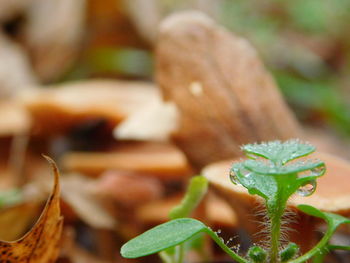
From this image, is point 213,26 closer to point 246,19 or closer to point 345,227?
point 345,227

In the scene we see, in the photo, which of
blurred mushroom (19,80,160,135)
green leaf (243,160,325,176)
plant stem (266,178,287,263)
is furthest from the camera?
blurred mushroom (19,80,160,135)

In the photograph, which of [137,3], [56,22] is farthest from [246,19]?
[56,22]

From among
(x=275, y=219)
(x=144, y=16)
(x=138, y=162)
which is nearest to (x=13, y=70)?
A: (x=144, y=16)

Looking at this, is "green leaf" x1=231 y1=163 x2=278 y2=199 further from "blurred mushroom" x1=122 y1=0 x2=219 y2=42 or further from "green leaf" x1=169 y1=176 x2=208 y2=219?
"blurred mushroom" x1=122 y1=0 x2=219 y2=42

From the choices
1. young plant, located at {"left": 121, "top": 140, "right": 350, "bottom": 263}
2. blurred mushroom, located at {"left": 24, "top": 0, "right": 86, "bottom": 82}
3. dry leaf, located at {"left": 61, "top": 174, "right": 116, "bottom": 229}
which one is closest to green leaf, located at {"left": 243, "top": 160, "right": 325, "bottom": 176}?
young plant, located at {"left": 121, "top": 140, "right": 350, "bottom": 263}

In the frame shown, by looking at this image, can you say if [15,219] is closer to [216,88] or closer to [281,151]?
[216,88]

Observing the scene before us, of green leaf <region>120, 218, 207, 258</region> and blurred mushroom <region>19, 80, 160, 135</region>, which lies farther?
blurred mushroom <region>19, 80, 160, 135</region>

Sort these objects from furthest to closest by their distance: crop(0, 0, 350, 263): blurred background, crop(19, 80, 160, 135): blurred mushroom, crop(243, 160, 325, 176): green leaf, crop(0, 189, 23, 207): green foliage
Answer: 1. crop(19, 80, 160, 135): blurred mushroom
2. crop(0, 0, 350, 263): blurred background
3. crop(0, 189, 23, 207): green foliage
4. crop(243, 160, 325, 176): green leaf
